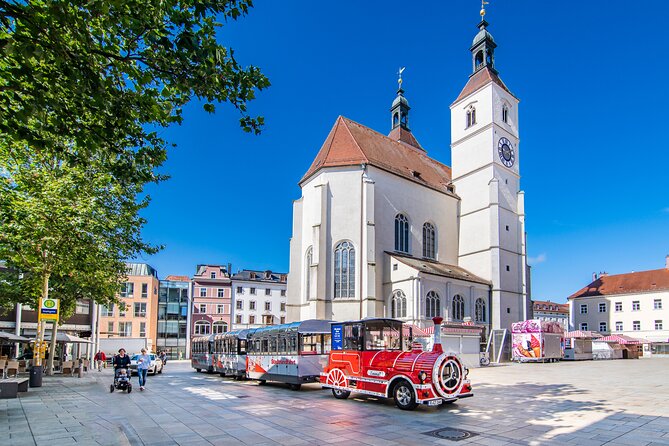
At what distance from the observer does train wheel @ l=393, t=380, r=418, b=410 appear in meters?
12.1

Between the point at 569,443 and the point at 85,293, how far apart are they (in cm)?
2565

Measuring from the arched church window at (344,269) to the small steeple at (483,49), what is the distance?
25.5 m

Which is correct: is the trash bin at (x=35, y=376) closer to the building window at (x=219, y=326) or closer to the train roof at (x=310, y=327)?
the train roof at (x=310, y=327)

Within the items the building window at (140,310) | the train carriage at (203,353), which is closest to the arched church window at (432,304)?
the train carriage at (203,353)

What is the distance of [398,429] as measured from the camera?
382 inches

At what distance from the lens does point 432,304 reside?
34625 millimetres

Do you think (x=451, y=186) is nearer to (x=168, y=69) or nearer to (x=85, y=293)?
(x=85, y=293)

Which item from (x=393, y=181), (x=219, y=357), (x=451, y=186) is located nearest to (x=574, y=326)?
(x=451, y=186)

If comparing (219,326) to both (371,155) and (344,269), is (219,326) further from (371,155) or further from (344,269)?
(371,155)

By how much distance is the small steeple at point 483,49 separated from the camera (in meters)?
47.2

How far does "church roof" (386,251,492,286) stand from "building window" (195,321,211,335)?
134 feet

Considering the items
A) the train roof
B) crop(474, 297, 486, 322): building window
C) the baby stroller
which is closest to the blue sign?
the train roof

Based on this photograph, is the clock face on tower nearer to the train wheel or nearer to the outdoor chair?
the train wheel

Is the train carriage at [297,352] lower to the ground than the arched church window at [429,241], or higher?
lower
